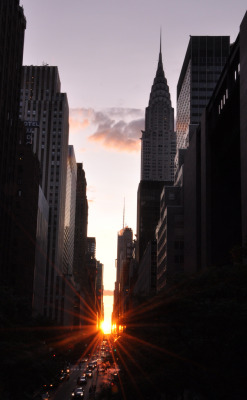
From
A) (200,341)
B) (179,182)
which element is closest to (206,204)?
(200,341)

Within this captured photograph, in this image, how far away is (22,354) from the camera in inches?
1495

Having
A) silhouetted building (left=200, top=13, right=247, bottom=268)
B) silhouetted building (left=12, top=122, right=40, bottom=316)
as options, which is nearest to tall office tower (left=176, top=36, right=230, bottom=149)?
silhouetted building (left=12, top=122, right=40, bottom=316)

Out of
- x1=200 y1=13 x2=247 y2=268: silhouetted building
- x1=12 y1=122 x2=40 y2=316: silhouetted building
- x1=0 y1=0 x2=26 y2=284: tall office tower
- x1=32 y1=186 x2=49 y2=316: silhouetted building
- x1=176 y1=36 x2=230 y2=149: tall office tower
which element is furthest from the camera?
x1=176 y1=36 x2=230 y2=149: tall office tower

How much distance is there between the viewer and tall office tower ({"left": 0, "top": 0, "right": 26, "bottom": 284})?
86000mm

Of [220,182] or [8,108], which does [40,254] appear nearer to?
[8,108]

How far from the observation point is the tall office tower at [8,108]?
282 feet

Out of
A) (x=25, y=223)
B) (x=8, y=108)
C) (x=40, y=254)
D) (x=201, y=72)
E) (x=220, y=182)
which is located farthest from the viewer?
(x=201, y=72)

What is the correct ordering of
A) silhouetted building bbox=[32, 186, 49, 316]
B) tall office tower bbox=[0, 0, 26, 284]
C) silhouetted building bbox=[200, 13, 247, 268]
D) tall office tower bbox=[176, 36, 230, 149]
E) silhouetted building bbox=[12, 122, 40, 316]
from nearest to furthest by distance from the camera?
silhouetted building bbox=[200, 13, 247, 268] < tall office tower bbox=[0, 0, 26, 284] < silhouetted building bbox=[12, 122, 40, 316] < silhouetted building bbox=[32, 186, 49, 316] < tall office tower bbox=[176, 36, 230, 149]

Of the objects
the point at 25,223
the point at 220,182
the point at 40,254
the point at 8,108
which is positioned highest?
the point at 8,108

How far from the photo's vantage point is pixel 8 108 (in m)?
89.7

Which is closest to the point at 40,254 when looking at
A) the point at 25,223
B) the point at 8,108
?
the point at 25,223

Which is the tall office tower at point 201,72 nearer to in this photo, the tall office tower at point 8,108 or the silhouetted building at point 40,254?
the silhouetted building at point 40,254

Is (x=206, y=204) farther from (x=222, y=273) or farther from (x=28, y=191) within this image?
(x=28, y=191)

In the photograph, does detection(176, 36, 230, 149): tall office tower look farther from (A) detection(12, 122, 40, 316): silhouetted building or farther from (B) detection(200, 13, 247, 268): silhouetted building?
(B) detection(200, 13, 247, 268): silhouetted building
